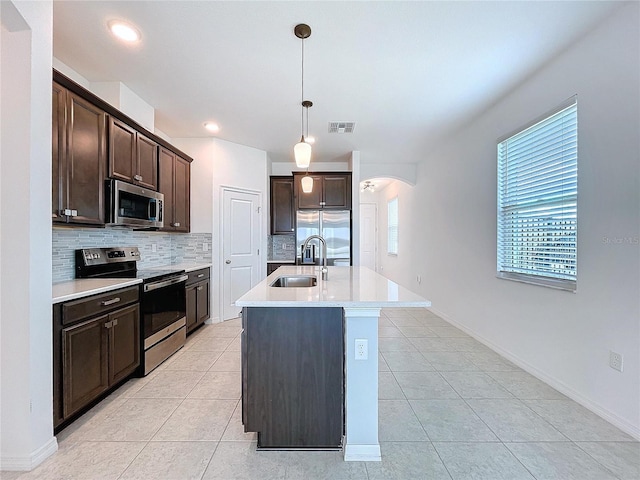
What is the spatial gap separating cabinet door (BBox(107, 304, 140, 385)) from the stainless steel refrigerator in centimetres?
272

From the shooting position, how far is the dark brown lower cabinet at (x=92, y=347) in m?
1.76

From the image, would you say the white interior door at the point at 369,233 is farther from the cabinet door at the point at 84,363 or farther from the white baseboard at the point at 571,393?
the cabinet door at the point at 84,363

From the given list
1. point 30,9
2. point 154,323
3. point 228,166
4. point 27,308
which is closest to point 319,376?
point 27,308

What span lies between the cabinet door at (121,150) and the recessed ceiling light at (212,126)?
1.18 m

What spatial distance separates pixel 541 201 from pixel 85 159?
372 cm

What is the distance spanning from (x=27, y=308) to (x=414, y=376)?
8.93ft

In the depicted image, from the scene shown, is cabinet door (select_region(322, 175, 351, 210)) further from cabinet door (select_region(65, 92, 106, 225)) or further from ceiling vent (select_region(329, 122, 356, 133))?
cabinet door (select_region(65, 92, 106, 225))

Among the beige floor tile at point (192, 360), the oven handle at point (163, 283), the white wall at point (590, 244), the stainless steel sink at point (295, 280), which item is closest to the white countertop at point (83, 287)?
the oven handle at point (163, 283)

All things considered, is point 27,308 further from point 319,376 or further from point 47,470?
point 319,376

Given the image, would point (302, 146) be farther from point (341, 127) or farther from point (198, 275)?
point (198, 275)

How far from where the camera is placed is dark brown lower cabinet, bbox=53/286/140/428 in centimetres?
176

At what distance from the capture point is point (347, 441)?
1.62 metres

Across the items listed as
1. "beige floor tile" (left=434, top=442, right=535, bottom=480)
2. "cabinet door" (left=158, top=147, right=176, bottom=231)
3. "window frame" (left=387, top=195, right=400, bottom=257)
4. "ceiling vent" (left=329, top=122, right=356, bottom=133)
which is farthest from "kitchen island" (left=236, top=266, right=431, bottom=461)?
"window frame" (left=387, top=195, right=400, bottom=257)

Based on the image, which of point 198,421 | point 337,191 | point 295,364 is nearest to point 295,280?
point 295,364
